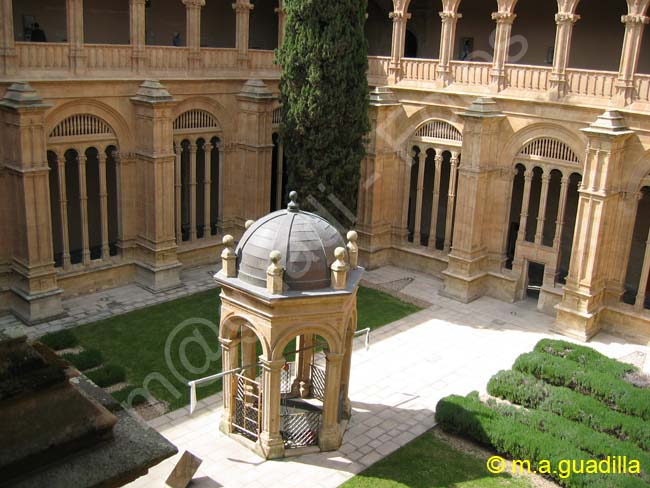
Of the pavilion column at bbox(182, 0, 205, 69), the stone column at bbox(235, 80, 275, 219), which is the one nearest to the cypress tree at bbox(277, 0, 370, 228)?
the stone column at bbox(235, 80, 275, 219)

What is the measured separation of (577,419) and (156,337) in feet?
39.8

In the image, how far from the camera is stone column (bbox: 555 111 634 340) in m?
20.9

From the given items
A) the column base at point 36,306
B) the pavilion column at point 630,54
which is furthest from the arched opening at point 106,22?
the pavilion column at point 630,54

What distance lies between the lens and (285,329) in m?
13.9

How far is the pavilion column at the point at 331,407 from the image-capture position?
1459 centimetres

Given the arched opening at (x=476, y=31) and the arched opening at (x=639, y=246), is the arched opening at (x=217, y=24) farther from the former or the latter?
the arched opening at (x=639, y=246)

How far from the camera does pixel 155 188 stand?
23.7 m

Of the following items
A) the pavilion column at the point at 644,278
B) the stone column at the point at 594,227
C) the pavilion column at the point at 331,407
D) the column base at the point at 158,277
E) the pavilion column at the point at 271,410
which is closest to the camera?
the pavilion column at the point at 271,410

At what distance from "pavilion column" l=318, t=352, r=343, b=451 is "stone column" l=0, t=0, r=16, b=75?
13653mm

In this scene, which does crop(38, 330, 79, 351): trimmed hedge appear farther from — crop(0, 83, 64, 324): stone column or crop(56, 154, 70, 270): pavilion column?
crop(56, 154, 70, 270): pavilion column

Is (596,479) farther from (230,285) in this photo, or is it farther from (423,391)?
(230,285)

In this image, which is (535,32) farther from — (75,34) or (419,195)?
(75,34)

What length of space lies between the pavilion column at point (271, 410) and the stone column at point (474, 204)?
12108mm

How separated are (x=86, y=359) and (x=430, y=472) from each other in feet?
31.8
